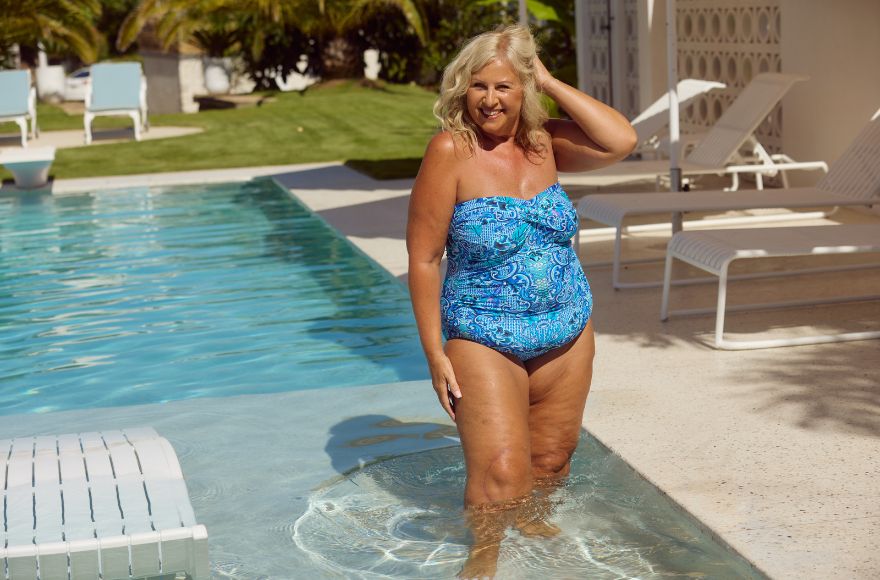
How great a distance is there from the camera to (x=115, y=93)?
20125 millimetres

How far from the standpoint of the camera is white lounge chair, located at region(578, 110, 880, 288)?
7559 millimetres

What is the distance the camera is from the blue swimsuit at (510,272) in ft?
12.5

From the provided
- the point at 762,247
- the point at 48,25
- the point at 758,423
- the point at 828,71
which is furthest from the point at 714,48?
the point at 48,25

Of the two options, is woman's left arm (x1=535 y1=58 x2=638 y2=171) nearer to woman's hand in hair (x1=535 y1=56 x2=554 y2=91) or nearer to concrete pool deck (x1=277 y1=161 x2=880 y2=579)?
woman's hand in hair (x1=535 y1=56 x2=554 y2=91)

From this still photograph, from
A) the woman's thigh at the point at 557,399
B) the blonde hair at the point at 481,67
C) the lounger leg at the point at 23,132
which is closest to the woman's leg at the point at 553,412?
the woman's thigh at the point at 557,399

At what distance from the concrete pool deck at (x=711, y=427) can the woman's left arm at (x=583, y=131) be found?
119 cm

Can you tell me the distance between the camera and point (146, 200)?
45.8ft

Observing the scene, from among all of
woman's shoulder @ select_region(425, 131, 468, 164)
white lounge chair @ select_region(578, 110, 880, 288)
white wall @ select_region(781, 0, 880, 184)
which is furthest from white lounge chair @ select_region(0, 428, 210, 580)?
white wall @ select_region(781, 0, 880, 184)

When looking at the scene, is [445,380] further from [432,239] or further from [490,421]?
[432,239]

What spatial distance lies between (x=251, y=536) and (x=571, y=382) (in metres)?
1.28

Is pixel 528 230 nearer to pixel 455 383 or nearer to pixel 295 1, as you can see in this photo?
pixel 455 383

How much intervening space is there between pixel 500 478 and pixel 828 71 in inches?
344

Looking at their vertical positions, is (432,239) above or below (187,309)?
above

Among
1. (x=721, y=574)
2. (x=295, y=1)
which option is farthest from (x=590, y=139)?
(x=295, y=1)
